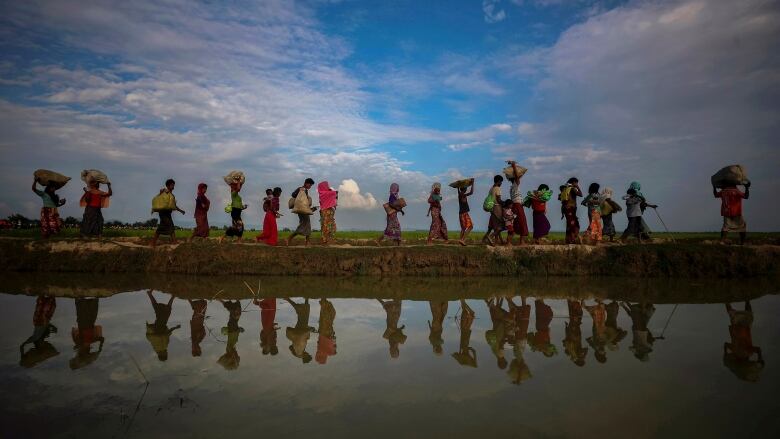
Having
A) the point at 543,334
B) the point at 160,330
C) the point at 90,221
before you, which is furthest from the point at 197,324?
the point at 90,221

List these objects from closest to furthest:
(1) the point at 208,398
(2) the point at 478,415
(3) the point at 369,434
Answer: (3) the point at 369,434, (2) the point at 478,415, (1) the point at 208,398

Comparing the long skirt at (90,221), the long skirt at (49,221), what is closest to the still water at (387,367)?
the long skirt at (90,221)

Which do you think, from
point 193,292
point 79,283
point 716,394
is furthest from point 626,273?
point 79,283

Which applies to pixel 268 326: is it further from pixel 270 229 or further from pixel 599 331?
pixel 270 229

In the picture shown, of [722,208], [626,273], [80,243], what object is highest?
[722,208]

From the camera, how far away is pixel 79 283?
9438 mm

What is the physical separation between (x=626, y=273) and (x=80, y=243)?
15394 millimetres

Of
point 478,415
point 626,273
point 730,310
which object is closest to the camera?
point 478,415

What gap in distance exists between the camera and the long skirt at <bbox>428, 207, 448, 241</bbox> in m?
13.9

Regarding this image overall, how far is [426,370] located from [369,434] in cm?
130

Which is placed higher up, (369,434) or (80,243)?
(80,243)

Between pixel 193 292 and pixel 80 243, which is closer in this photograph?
pixel 193 292

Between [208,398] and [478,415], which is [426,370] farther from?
[208,398]

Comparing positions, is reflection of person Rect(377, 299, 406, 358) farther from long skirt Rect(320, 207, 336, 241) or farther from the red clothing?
the red clothing
